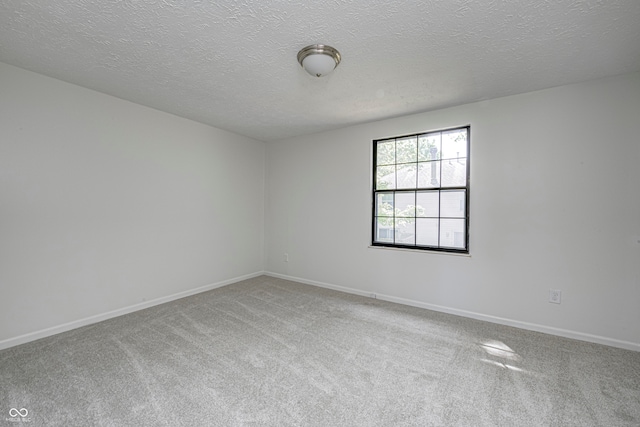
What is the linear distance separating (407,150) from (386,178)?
1.49ft

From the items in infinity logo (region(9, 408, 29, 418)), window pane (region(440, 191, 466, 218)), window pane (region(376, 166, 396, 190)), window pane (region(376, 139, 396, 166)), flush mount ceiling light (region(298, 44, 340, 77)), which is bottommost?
infinity logo (region(9, 408, 29, 418))

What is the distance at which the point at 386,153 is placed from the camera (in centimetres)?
377

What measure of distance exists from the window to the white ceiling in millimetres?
584

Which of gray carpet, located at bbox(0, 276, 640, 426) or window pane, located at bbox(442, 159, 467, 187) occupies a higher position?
window pane, located at bbox(442, 159, 467, 187)

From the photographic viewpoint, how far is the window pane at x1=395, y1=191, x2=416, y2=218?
11.7 ft

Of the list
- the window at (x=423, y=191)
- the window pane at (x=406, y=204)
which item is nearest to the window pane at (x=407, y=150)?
the window at (x=423, y=191)

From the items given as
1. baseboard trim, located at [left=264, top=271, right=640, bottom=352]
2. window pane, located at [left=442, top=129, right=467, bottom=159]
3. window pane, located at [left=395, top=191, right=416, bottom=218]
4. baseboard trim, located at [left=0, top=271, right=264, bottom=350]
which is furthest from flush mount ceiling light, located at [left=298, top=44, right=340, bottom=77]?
baseboard trim, located at [left=0, top=271, right=264, bottom=350]

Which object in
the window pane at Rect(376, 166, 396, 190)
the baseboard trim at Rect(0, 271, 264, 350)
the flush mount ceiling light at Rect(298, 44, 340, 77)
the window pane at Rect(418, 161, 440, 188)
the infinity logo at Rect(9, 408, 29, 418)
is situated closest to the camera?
the infinity logo at Rect(9, 408, 29, 418)

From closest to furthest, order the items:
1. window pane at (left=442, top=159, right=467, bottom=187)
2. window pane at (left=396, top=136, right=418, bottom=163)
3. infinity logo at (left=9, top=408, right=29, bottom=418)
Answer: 1. infinity logo at (left=9, top=408, right=29, bottom=418)
2. window pane at (left=442, top=159, right=467, bottom=187)
3. window pane at (left=396, top=136, right=418, bottom=163)

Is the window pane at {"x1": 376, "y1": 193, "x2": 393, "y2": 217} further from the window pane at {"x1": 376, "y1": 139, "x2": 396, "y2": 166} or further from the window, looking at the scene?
the window pane at {"x1": 376, "y1": 139, "x2": 396, "y2": 166}

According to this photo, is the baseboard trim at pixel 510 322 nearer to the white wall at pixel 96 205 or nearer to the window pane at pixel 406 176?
the window pane at pixel 406 176

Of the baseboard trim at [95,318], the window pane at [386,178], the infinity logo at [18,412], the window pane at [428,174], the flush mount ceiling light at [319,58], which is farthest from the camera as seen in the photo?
the window pane at [386,178]

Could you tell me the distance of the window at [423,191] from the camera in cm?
324

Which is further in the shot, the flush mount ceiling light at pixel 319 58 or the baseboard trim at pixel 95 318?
the baseboard trim at pixel 95 318
